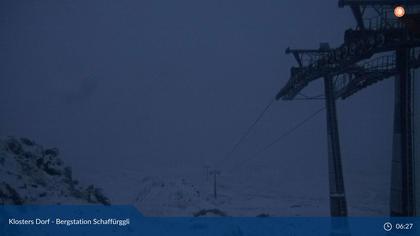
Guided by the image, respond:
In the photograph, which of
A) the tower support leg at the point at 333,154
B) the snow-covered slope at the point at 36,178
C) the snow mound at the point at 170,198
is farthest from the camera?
the snow mound at the point at 170,198

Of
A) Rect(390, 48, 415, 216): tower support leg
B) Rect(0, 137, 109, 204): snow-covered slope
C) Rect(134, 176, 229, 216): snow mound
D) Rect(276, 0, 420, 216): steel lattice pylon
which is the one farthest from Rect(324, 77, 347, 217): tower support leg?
Rect(0, 137, 109, 204): snow-covered slope

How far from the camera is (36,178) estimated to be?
459 inches

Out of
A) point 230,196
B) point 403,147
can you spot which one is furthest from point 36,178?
point 230,196

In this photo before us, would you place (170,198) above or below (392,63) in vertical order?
below

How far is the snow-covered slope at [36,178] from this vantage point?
392 inches

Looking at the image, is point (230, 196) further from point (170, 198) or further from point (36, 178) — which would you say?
point (36, 178)

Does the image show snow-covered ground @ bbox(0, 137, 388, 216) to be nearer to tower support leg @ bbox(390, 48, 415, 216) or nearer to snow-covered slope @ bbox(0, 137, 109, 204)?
snow-covered slope @ bbox(0, 137, 109, 204)

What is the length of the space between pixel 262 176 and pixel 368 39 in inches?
770

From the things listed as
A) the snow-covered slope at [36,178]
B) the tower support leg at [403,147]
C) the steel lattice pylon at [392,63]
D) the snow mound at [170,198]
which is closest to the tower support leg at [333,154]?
the steel lattice pylon at [392,63]

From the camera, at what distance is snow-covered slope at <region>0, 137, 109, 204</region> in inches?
392

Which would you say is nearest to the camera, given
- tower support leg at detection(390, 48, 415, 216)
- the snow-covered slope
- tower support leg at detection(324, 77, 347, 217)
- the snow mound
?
tower support leg at detection(390, 48, 415, 216)

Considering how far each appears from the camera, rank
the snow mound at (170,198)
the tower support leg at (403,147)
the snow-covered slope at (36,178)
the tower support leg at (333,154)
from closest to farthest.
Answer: the tower support leg at (403,147) → the snow-covered slope at (36,178) → the tower support leg at (333,154) → the snow mound at (170,198)

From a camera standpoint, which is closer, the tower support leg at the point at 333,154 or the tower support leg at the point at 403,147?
the tower support leg at the point at 403,147

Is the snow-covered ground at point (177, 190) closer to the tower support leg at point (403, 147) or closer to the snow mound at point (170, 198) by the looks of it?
the snow mound at point (170, 198)
